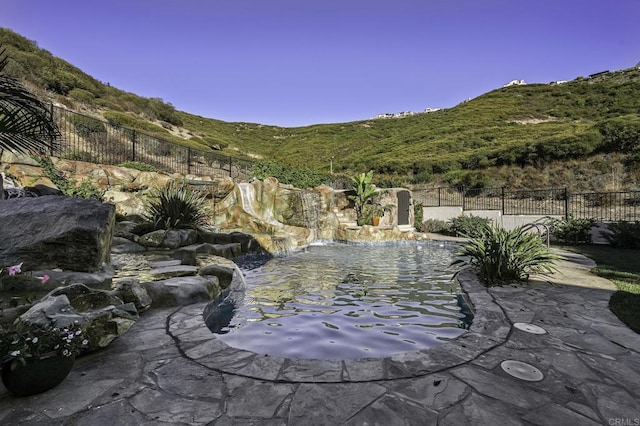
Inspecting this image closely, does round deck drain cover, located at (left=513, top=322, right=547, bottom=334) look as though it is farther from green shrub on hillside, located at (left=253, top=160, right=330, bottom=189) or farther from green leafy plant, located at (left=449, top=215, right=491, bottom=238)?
green shrub on hillside, located at (left=253, top=160, right=330, bottom=189)

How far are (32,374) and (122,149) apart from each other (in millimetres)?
14767

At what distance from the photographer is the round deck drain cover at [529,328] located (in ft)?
8.94

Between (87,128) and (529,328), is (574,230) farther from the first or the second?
(87,128)

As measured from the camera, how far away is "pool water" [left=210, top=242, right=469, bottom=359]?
291 centimetres

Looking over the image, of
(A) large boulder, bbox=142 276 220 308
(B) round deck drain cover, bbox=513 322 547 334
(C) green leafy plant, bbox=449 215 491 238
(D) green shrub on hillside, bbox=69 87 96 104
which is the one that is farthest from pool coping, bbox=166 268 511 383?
(D) green shrub on hillside, bbox=69 87 96 104

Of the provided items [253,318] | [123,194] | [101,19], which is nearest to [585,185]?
[253,318]

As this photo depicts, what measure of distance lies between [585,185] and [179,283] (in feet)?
71.5

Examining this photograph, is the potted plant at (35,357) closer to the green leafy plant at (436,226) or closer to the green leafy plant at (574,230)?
the green leafy plant at (574,230)

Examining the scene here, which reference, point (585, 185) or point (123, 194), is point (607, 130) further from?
point (123, 194)

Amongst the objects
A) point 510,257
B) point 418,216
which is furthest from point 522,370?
point 418,216

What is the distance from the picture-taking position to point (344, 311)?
12.9ft

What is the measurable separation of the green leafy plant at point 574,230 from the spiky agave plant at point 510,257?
6.42 m

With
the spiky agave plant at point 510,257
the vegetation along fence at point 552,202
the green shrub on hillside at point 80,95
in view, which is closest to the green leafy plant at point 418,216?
the vegetation along fence at point 552,202

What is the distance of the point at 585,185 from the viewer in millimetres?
17391
